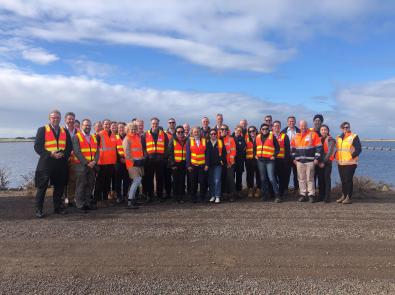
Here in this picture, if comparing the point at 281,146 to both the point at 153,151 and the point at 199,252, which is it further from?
the point at 199,252

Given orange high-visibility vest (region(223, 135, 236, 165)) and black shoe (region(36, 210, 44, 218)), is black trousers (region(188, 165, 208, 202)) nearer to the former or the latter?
orange high-visibility vest (region(223, 135, 236, 165))

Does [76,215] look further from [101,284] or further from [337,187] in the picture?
[337,187]

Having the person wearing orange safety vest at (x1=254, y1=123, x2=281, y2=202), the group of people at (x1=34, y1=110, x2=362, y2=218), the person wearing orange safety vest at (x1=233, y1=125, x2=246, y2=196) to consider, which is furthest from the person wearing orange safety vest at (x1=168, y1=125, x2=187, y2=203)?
the person wearing orange safety vest at (x1=254, y1=123, x2=281, y2=202)

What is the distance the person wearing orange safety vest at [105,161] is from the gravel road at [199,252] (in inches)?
43.8

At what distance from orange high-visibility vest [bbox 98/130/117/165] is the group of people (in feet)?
0.08

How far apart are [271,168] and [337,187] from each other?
3412 mm

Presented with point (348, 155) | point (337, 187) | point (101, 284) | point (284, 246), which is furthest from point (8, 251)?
point (337, 187)

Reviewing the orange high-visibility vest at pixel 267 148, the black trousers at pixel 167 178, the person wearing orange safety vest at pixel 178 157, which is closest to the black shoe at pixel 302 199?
the orange high-visibility vest at pixel 267 148

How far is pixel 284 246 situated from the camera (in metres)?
5.88

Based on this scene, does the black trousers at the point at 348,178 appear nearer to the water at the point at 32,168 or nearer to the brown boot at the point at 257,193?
the brown boot at the point at 257,193

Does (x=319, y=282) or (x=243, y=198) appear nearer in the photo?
(x=319, y=282)

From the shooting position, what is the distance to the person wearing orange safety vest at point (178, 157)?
32.4 feet

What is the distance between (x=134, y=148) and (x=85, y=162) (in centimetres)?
122

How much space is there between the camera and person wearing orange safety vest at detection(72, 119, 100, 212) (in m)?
8.48
